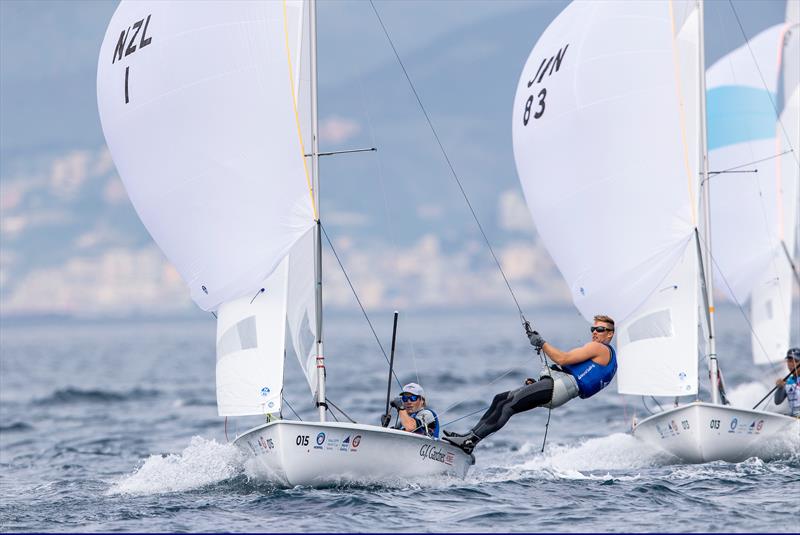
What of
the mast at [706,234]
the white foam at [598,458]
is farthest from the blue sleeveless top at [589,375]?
the mast at [706,234]

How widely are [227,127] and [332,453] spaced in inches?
119

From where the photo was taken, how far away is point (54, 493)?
12.2 m

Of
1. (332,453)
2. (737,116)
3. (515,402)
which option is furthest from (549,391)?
(737,116)

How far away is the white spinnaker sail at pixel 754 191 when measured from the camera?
18.6 m

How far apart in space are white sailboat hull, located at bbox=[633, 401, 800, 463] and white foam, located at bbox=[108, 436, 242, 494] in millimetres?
4437

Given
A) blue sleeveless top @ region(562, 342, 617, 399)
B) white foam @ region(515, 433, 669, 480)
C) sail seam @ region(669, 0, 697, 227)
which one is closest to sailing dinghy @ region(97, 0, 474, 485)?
blue sleeveless top @ region(562, 342, 617, 399)

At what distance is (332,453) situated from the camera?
1062cm

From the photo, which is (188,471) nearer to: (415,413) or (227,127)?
(415,413)

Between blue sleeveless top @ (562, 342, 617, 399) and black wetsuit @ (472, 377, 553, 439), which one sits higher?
blue sleeveless top @ (562, 342, 617, 399)

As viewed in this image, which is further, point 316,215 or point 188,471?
point 188,471

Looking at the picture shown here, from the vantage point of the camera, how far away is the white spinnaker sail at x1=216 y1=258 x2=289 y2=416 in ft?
36.3

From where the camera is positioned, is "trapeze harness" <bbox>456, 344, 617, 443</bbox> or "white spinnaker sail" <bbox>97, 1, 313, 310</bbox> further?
"trapeze harness" <bbox>456, 344, 617, 443</bbox>

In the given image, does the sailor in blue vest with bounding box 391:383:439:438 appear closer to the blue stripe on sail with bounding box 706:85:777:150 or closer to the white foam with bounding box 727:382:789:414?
the blue stripe on sail with bounding box 706:85:777:150

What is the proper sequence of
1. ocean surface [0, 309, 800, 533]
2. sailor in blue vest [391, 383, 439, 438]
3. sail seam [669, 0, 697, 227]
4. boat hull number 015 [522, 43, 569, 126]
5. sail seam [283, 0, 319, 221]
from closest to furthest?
1. ocean surface [0, 309, 800, 533]
2. sail seam [283, 0, 319, 221]
3. sailor in blue vest [391, 383, 439, 438]
4. sail seam [669, 0, 697, 227]
5. boat hull number 015 [522, 43, 569, 126]
